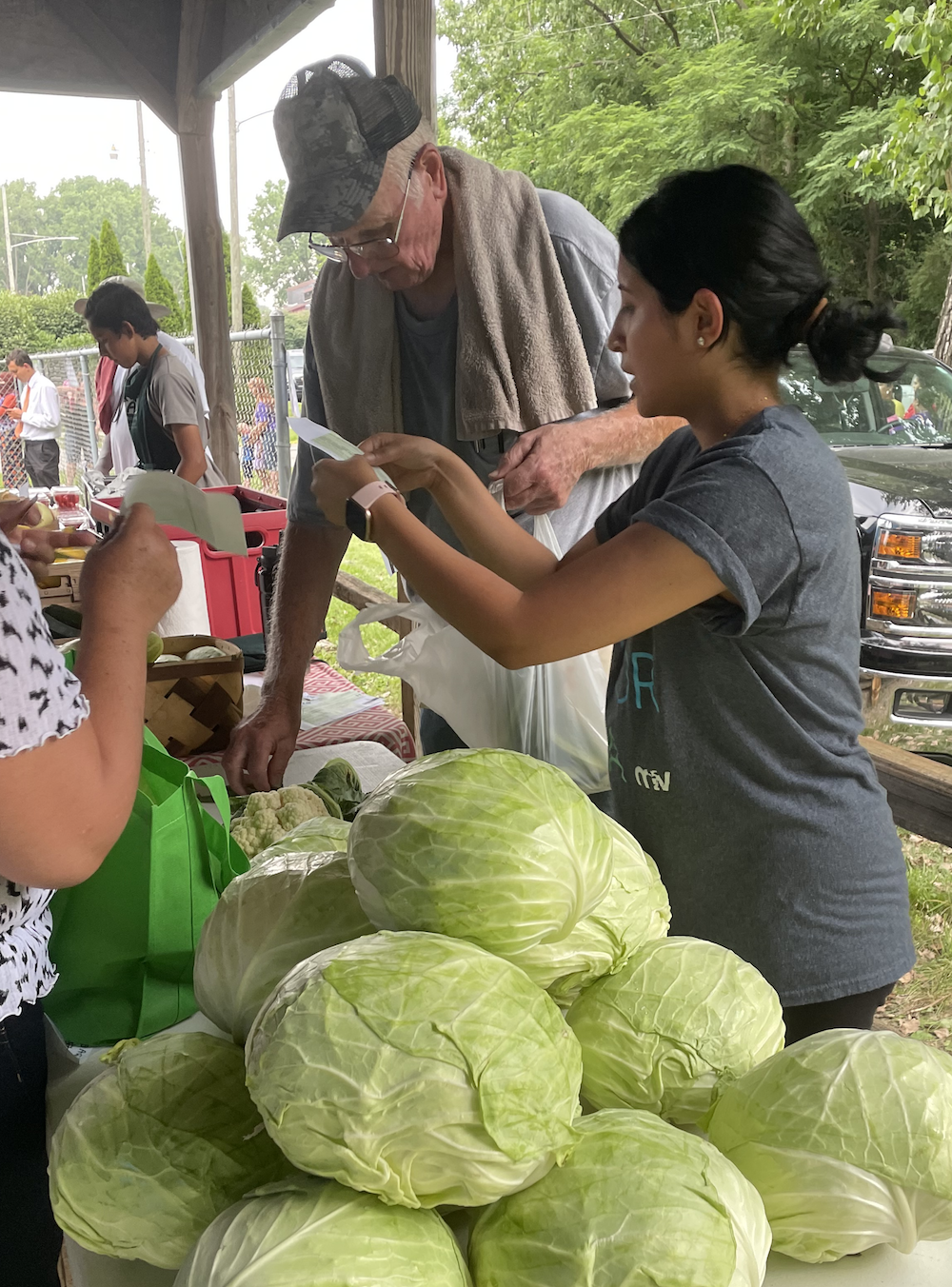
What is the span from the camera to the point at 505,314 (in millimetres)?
2057

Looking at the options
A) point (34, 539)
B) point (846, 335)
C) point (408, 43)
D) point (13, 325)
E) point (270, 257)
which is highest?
point (270, 257)

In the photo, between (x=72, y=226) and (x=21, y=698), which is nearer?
(x=21, y=698)

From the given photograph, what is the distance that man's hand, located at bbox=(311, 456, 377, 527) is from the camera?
5.43ft

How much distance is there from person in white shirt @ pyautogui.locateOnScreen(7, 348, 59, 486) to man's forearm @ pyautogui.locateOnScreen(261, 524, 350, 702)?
30.3ft

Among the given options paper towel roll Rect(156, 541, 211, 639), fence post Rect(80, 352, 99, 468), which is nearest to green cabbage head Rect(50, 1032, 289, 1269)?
paper towel roll Rect(156, 541, 211, 639)

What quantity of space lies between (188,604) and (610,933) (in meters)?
2.27

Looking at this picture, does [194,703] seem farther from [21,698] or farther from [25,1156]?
[21,698]

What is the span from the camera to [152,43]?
4898mm

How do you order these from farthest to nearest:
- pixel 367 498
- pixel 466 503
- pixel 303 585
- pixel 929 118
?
pixel 929 118 < pixel 303 585 < pixel 466 503 < pixel 367 498

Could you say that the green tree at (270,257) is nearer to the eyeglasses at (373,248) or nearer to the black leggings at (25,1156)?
the eyeglasses at (373,248)

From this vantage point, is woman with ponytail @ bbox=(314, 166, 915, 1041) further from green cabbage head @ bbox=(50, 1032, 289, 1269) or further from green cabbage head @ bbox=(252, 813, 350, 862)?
green cabbage head @ bbox=(50, 1032, 289, 1269)

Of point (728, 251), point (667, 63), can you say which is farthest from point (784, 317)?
point (667, 63)

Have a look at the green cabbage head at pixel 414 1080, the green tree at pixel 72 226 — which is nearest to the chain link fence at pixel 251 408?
the green cabbage head at pixel 414 1080

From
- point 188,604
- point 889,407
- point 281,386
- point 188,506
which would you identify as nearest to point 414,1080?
point 188,506
